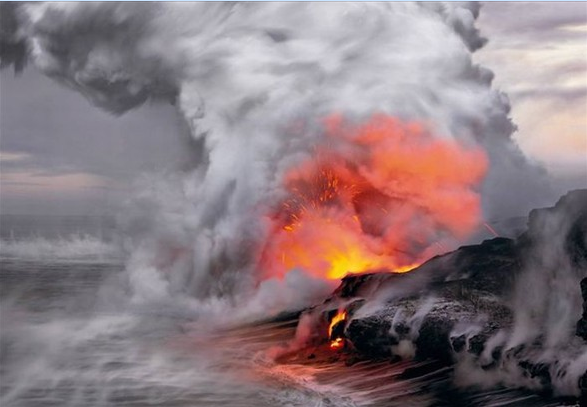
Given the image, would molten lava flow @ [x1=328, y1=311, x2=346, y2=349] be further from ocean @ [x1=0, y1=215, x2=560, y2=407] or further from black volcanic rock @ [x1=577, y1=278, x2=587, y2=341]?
black volcanic rock @ [x1=577, y1=278, x2=587, y2=341]

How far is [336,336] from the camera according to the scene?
5691 cm

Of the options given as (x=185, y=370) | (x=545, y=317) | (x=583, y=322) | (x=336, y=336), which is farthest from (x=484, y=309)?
(x=185, y=370)

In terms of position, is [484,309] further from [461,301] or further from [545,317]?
[545,317]

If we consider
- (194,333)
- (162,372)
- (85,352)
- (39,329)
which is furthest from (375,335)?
(39,329)

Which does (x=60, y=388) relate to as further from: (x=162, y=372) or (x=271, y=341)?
(x=271, y=341)

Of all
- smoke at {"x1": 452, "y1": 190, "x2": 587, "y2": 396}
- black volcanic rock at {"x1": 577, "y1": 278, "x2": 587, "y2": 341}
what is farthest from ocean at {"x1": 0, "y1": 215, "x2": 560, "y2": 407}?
black volcanic rock at {"x1": 577, "y1": 278, "x2": 587, "y2": 341}

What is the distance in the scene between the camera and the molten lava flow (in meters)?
56.3

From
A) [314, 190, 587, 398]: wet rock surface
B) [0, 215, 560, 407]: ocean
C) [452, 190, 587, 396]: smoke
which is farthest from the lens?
[314, 190, 587, 398]: wet rock surface

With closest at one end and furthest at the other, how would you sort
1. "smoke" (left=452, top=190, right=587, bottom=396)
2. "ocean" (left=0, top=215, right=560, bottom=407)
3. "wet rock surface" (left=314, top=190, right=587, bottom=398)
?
"smoke" (left=452, top=190, right=587, bottom=396), "ocean" (left=0, top=215, right=560, bottom=407), "wet rock surface" (left=314, top=190, right=587, bottom=398)

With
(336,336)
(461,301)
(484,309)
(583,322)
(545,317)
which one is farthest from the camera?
(336,336)

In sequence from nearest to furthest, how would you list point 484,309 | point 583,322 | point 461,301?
point 583,322 < point 484,309 < point 461,301

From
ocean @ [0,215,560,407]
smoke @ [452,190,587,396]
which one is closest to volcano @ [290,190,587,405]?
smoke @ [452,190,587,396]

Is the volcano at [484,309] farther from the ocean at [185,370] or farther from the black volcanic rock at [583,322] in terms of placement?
the ocean at [185,370]

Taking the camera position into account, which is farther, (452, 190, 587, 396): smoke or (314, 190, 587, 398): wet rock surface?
(314, 190, 587, 398): wet rock surface
